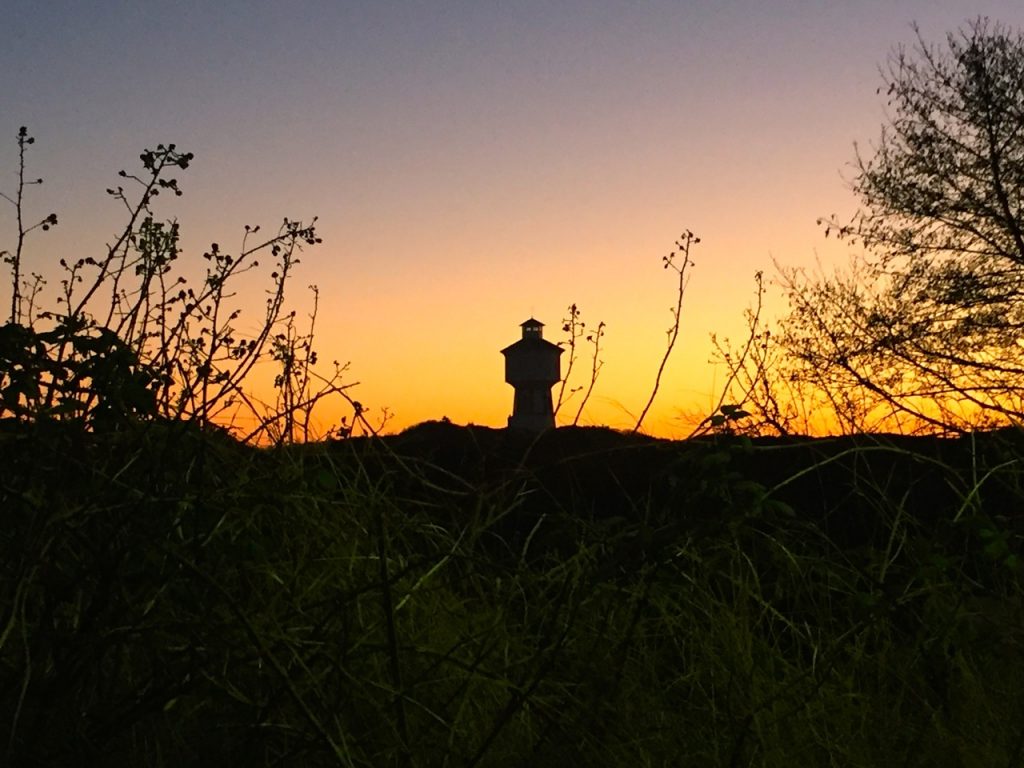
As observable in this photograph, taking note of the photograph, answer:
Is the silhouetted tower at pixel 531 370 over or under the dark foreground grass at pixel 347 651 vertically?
over

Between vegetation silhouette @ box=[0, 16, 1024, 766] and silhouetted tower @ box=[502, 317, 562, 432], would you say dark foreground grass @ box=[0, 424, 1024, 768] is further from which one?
silhouetted tower @ box=[502, 317, 562, 432]

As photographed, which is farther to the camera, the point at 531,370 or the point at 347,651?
the point at 531,370

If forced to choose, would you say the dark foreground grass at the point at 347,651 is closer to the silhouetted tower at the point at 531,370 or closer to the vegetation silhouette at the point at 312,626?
the vegetation silhouette at the point at 312,626

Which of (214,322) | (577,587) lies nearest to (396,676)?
(577,587)

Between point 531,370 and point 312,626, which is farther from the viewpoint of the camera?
point 531,370

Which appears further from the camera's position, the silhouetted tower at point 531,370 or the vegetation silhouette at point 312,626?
the silhouetted tower at point 531,370

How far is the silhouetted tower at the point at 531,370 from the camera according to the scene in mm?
21797

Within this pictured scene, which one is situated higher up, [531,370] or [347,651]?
[531,370]

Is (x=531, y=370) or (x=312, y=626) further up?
(x=531, y=370)

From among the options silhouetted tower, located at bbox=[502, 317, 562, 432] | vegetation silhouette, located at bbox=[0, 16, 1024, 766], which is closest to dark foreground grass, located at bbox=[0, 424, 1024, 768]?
vegetation silhouette, located at bbox=[0, 16, 1024, 766]

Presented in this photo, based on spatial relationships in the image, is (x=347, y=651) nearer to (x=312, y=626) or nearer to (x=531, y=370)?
(x=312, y=626)

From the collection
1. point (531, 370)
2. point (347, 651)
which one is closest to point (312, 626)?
point (347, 651)

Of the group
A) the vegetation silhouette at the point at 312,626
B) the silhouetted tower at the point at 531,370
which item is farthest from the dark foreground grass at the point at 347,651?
the silhouetted tower at the point at 531,370

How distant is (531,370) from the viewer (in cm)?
2175
